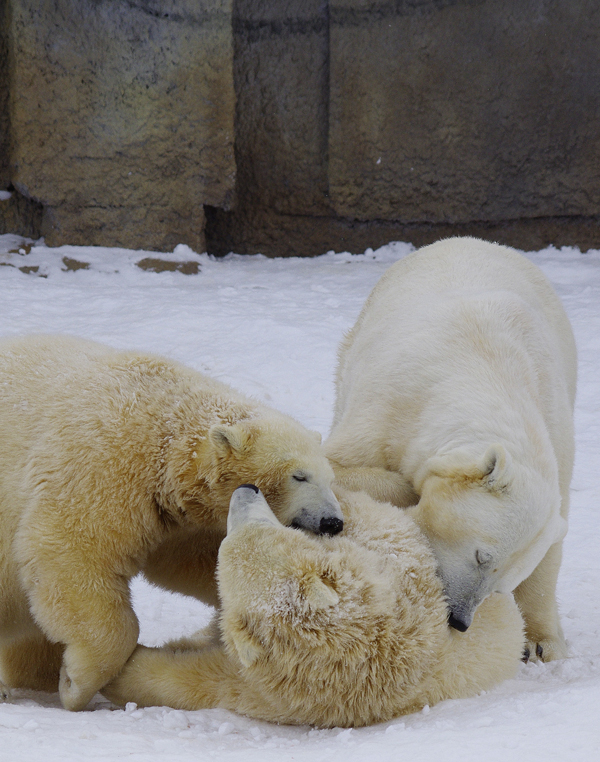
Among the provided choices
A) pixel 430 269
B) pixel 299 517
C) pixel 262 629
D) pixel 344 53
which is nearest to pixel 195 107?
pixel 344 53

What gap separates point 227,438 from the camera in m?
2.47

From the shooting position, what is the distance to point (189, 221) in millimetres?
8344

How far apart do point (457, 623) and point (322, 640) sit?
45cm

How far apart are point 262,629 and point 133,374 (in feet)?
3.49

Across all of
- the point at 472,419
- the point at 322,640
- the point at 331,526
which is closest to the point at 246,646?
the point at 322,640

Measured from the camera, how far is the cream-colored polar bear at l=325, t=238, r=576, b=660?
7.97 feet

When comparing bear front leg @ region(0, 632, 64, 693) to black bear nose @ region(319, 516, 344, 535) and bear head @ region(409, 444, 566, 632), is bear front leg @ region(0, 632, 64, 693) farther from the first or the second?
bear head @ region(409, 444, 566, 632)

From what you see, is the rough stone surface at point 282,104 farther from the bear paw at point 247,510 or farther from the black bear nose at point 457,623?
the black bear nose at point 457,623

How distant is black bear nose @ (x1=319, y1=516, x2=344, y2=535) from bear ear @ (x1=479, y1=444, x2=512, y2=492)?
0.46 meters

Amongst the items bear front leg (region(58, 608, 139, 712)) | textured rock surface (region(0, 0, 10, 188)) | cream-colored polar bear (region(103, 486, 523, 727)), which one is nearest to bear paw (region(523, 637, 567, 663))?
cream-colored polar bear (region(103, 486, 523, 727))

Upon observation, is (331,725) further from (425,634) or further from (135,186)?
(135,186)

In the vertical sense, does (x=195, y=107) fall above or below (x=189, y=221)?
above

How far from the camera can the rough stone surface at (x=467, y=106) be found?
26.3 feet

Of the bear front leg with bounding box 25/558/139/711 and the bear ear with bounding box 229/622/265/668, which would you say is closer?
the bear ear with bounding box 229/622/265/668
